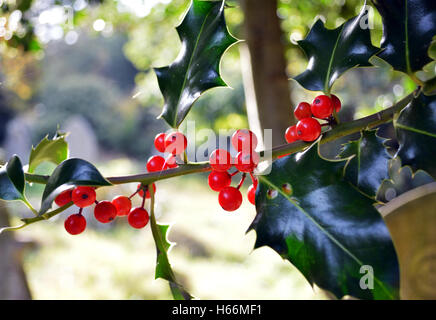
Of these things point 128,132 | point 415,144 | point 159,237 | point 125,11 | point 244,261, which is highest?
point 125,11

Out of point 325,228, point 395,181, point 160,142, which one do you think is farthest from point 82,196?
point 395,181

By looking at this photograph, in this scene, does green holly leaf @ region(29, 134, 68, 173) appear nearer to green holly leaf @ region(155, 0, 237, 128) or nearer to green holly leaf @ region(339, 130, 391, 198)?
green holly leaf @ region(155, 0, 237, 128)

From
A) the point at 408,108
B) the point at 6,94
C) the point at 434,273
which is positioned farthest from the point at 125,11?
the point at 6,94

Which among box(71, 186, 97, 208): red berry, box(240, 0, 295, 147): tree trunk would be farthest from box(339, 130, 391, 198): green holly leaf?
box(240, 0, 295, 147): tree trunk

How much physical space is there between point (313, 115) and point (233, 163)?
5.5 inches

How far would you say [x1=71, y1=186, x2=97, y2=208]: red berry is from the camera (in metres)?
0.51

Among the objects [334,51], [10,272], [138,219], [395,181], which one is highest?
[334,51]

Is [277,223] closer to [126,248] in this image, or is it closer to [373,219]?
[373,219]

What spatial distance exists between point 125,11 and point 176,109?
261 centimetres

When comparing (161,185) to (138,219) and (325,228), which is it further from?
(325,228)

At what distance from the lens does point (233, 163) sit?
0.52m

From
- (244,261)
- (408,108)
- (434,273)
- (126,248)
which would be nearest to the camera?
(408,108)

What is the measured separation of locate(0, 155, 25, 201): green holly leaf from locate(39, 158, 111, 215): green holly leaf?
0.04m
